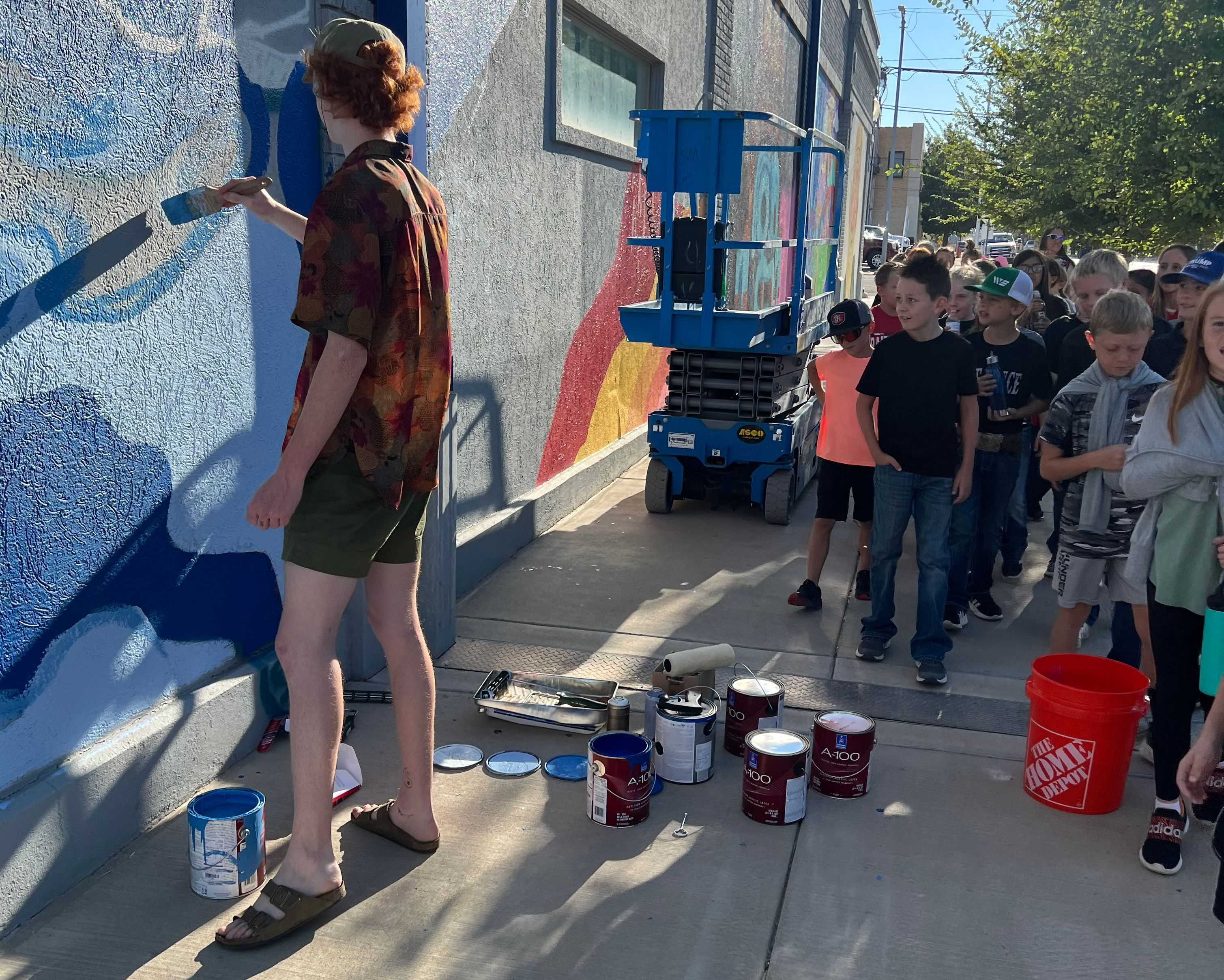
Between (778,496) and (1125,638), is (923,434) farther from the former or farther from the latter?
(778,496)

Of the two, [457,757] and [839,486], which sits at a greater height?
[839,486]

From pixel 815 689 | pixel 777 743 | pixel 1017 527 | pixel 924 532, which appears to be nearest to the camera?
pixel 777 743

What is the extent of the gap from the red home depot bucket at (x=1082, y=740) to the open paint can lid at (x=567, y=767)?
5.05 ft

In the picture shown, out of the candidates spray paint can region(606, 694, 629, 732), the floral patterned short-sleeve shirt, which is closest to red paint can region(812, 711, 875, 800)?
spray paint can region(606, 694, 629, 732)

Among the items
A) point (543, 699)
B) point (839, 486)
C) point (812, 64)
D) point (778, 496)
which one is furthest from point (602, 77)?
point (812, 64)

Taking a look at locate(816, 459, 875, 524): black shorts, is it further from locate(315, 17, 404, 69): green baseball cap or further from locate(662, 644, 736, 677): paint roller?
locate(315, 17, 404, 69): green baseball cap

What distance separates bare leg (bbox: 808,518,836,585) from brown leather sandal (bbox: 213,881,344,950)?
3.36 metres

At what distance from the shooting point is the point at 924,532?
477cm

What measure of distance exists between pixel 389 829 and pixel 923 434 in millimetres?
2736

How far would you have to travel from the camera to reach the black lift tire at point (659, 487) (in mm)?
7508

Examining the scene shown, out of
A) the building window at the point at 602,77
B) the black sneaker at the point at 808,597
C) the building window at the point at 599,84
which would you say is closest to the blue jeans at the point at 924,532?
the black sneaker at the point at 808,597

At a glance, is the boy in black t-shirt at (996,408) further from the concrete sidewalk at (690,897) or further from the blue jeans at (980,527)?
the concrete sidewalk at (690,897)

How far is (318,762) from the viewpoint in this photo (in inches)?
108

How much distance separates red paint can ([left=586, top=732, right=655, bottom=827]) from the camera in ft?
11.0
